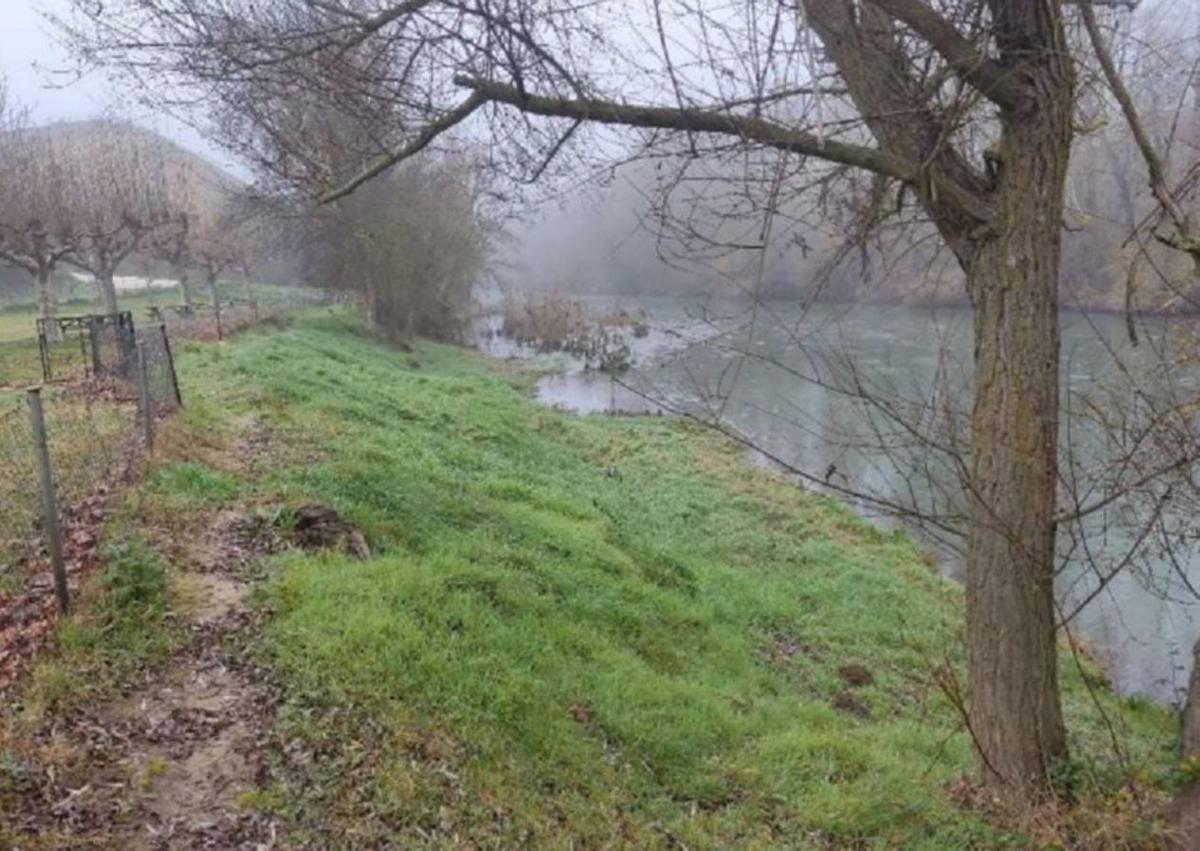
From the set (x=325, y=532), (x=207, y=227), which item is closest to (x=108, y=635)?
(x=325, y=532)

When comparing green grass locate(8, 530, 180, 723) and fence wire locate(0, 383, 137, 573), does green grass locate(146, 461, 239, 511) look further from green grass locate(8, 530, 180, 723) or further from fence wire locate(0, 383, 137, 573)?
green grass locate(8, 530, 180, 723)

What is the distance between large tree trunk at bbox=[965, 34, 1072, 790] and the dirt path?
3.55m

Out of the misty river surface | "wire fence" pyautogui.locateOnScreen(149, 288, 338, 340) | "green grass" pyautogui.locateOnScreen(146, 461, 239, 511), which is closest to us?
the misty river surface

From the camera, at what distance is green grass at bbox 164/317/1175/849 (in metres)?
4.26

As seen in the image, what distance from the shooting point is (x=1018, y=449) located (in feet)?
14.6

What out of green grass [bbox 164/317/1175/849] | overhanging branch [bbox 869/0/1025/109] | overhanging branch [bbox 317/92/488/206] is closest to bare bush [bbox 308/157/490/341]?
green grass [bbox 164/317/1175/849]

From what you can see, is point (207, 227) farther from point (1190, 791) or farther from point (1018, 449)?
point (1190, 791)

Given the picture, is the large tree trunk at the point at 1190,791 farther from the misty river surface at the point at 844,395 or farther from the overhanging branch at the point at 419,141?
the overhanging branch at the point at 419,141

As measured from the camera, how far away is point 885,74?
4.38m

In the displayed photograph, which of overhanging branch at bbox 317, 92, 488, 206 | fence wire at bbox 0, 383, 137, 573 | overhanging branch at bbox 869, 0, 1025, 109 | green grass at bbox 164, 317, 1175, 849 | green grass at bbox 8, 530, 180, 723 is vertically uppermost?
overhanging branch at bbox 869, 0, 1025, 109

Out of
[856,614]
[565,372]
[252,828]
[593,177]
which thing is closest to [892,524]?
[856,614]

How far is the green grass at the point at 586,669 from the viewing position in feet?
14.0

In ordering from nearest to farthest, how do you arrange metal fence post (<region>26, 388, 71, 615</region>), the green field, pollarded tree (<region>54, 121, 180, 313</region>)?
metal fence post (<region>26, 388, 71, 615</region>), the green field, pollarded tree (<region>54, 121, 180, 313</region>)

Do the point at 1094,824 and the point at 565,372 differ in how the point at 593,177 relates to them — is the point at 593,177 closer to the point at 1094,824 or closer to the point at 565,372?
the point at 1094,824
